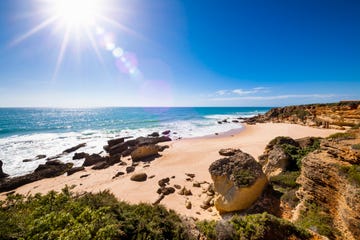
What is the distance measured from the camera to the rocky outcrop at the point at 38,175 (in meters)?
14.8

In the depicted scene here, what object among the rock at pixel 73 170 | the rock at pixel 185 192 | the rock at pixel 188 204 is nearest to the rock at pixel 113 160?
Answer: the rock at pixel 73 170

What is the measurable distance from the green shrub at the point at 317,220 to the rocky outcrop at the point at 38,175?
777 inches

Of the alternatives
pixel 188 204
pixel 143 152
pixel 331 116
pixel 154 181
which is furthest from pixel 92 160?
pixel 331 116

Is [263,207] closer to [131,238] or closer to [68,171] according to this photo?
[131,238]

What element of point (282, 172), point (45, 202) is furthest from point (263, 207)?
point (45, 202)

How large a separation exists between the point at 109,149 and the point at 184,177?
14125mm

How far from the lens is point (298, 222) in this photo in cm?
608

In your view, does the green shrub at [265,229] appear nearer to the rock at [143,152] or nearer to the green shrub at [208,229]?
the green shrub at [208,229]

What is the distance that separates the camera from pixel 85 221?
385cm

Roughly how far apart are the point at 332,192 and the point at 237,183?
3.38 m

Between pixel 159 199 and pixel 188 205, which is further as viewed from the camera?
pixel 159 199

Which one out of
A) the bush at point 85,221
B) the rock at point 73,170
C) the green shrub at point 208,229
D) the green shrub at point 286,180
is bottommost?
the rock at point 73,170

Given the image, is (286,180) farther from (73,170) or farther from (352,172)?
(73,170)

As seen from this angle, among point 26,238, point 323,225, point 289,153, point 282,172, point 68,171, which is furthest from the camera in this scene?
point 68,171
